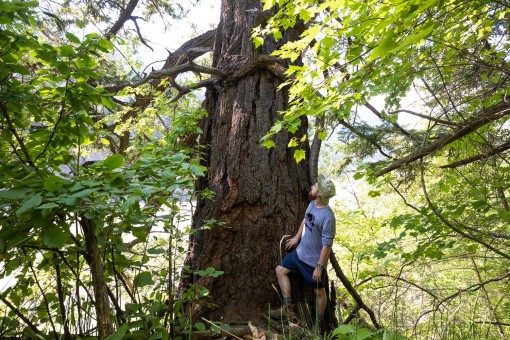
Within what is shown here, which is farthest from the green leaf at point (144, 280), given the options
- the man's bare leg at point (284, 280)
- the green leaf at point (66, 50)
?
the man's bare leg at point (284, 280)

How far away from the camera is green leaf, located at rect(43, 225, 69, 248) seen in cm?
114

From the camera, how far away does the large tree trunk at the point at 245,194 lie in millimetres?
2770

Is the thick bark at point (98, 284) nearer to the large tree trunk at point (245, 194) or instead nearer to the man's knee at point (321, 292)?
the large tree trunk at point (245, 194)

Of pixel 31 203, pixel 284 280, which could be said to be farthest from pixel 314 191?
pixel 31 203

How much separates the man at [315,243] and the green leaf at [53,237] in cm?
192

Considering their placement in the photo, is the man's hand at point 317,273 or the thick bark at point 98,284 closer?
the thick bark at point 98,284

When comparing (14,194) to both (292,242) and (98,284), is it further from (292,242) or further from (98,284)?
(292,242)

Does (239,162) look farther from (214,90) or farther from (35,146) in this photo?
(35,146)

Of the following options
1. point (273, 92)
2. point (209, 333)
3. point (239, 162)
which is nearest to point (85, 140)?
point (209, 333)

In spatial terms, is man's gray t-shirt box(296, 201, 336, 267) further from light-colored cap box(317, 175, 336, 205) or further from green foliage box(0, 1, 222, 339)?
green foliage box(0, 1, 222, 339)

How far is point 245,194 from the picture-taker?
3021 mm

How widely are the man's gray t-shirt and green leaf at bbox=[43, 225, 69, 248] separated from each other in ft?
6.92

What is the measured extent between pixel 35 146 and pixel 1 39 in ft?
1.67

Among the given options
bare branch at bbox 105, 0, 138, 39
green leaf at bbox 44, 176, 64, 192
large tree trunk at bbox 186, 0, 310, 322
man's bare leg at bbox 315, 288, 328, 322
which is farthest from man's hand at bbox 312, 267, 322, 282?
bare branch at bbox 105, 0, 138, 39
